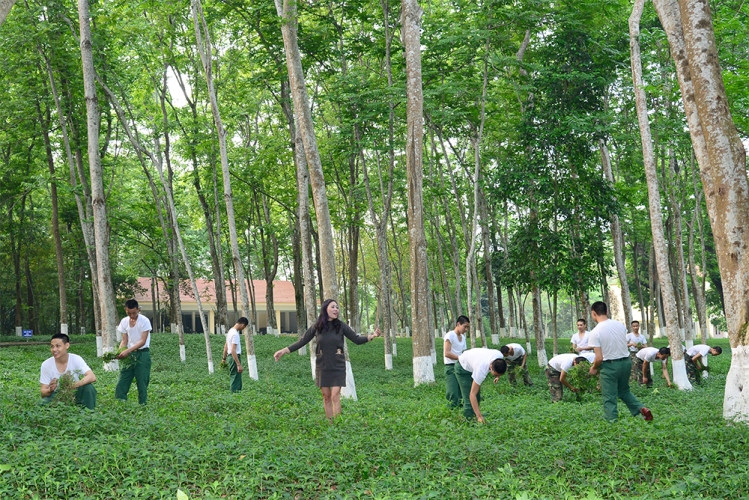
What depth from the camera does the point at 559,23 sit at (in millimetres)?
20312

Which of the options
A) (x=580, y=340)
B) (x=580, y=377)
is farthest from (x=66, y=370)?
(x=580, y=340)

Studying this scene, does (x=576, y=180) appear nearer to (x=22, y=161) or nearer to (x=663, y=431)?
(x=663, y=431)

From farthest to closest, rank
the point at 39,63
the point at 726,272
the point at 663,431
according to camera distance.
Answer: the point at 39,63 → the point at 726,272 → the point at 663,431

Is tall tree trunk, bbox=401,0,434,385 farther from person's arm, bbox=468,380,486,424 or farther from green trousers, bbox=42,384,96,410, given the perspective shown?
green trousers, bbox=42,384,96,410

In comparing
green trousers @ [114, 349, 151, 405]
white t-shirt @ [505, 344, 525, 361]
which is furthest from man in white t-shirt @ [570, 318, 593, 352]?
green trousers @ [114, 349, 151, 405]

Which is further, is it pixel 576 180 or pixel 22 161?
pixel 22 161

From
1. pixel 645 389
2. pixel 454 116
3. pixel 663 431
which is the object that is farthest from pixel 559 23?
pixel 663 431

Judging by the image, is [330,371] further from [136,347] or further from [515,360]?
[515,360]

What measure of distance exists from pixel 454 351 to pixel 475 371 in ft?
5.11

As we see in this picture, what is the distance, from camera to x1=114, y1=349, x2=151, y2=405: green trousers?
34.6ft

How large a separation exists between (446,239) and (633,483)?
107 ft

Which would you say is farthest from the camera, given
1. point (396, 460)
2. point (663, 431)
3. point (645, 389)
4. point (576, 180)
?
point (576, 180)

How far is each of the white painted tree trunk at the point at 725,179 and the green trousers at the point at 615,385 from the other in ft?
3.94

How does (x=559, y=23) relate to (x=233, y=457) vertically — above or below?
above
